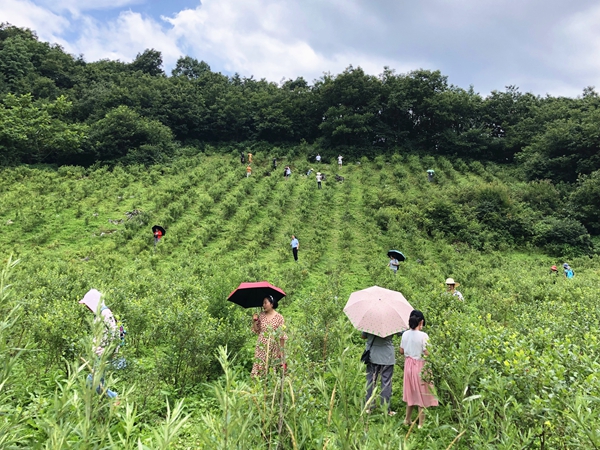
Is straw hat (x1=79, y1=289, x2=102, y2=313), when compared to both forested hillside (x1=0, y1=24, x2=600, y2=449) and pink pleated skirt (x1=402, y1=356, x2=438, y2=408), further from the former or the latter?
pink pleated skirt (x1=402, y1=356, x2=438, y2=408)

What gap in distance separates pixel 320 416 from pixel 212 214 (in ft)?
51.5

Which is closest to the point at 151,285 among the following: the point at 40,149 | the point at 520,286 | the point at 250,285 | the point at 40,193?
the point at 250,285

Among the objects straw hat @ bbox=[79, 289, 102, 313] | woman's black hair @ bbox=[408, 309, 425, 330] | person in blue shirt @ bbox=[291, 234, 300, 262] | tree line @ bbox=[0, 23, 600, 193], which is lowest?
person in blue shirt @ bbox=[291, 234, 300, 262]

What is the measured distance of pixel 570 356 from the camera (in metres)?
3.15

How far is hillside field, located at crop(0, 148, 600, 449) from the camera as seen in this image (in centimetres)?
230

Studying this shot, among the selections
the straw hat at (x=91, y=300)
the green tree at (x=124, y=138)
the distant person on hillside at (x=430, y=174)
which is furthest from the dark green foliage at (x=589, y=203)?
the green tree at (x=124, y=138)

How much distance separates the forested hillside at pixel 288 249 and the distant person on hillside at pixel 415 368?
0.67 feet

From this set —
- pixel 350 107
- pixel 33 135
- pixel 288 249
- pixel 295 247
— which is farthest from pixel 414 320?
pixel 350 107

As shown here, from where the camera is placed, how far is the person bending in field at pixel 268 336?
3457 mm

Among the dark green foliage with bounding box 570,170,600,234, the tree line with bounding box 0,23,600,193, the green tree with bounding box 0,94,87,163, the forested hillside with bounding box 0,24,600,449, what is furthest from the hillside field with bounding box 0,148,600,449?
the tree line with bounding box 0,23,600,193

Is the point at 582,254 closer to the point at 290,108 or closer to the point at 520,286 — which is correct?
the point at 520,286

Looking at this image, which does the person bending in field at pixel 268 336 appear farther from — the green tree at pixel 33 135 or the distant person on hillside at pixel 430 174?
the green tree at pixel 33 135

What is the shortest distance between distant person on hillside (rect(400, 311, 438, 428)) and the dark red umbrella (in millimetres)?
1793

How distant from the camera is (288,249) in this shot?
14039mm
